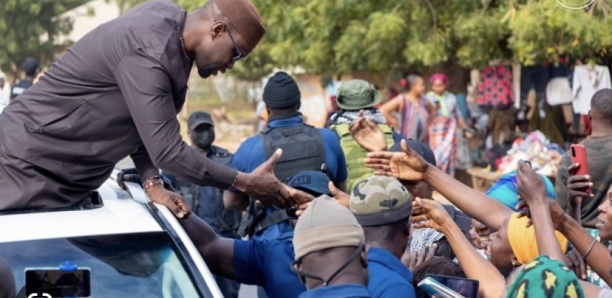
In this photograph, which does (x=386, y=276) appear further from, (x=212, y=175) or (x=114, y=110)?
(x=114, y=110)

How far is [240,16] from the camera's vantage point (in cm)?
454

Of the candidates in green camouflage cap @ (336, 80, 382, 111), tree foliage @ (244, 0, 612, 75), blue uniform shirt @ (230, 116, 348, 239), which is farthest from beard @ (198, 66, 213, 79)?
tree foliage @ (244, 0, 612, 75)

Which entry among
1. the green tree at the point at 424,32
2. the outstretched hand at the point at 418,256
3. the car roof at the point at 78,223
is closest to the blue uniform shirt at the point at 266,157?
the outstretched hand at the point at 418,256

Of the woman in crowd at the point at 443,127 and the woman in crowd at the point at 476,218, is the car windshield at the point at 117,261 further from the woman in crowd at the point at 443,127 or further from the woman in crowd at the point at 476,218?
the woman in crowd at the point at 443,127

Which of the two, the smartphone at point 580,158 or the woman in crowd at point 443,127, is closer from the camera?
the smartphone at point 580,158

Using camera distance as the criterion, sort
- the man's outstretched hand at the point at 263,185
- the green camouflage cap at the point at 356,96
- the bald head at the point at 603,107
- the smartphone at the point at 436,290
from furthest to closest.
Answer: the green camouflage cap at the point at 356,96
the bald head at the point at 603,107
the man's outstretched hand at the point at 263,185
the smartphone at the point at 436,290

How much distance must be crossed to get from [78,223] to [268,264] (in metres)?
0.84

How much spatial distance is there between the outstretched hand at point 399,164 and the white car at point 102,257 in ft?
3.66

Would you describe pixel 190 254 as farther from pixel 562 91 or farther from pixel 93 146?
pixel 562 91

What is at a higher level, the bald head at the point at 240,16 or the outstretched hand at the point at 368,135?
the bald head at the point at 240,16

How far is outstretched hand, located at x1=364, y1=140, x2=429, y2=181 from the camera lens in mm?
4996

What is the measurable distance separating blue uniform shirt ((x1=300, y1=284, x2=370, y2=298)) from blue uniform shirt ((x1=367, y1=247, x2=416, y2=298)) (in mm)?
405

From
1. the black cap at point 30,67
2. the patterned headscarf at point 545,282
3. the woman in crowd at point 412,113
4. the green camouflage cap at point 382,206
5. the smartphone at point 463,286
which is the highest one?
the patterned headscarf at point 545,282

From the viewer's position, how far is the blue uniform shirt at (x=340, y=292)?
131 inches
